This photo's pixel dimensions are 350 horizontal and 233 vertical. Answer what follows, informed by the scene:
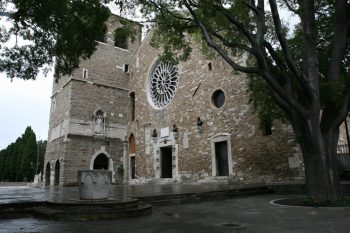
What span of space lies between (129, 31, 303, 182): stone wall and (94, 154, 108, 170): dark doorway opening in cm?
277

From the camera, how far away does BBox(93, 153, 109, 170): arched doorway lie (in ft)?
73.2

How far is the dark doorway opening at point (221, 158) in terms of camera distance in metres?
15.8

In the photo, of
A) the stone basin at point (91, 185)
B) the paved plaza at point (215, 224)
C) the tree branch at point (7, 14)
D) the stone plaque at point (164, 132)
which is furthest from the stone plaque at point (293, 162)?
the tree branch at point (7, 14)

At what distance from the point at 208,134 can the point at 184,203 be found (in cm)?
822

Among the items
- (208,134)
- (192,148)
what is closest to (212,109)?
(208,134)

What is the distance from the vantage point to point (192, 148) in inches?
687

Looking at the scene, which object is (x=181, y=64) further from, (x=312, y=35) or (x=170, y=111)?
(x=312, y=35)

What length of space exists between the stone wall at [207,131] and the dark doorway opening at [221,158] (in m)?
0.32

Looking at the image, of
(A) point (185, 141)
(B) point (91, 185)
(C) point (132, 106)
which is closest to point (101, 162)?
(C) point (132, 106)

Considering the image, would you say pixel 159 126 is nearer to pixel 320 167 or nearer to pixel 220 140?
pixel 220 140

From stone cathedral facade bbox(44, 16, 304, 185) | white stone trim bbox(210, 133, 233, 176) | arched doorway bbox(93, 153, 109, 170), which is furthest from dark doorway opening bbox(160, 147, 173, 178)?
arched doorway bbox(93, 153, 109, 170)

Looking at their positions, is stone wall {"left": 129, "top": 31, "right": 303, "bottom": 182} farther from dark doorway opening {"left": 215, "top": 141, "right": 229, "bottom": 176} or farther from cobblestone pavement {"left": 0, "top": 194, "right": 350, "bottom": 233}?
cobblestone pavement {"left": 0, "top": 194, "right": 350, "bottom": 233}

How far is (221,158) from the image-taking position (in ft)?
52.8

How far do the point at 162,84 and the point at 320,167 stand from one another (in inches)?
575
